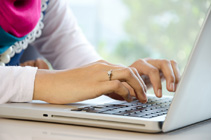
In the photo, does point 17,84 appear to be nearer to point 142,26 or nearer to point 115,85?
point 115,85

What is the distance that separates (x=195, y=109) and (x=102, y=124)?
0.44 feet

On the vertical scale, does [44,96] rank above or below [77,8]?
below

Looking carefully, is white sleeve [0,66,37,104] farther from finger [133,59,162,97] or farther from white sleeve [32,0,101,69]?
white sleeve [32,0,101,69]

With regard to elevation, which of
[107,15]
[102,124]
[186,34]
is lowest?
[102,124]

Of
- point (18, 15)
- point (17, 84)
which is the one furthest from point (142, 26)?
point (17, 84)

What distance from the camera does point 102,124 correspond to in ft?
1.69

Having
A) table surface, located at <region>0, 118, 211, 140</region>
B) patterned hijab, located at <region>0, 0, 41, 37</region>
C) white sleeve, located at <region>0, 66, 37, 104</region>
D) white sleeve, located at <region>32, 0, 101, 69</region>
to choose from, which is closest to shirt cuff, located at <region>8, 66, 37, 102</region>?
white sleeve, located at <region>0, 66, 37, 104</region>

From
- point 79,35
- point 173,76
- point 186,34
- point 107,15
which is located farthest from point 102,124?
point 107,15

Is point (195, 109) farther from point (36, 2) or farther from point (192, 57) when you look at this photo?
point (36, 2)

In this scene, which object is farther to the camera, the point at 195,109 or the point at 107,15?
the point at 107,15

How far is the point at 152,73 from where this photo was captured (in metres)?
0.74

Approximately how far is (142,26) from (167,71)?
3127 mm

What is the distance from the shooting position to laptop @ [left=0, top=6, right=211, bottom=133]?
454 mm

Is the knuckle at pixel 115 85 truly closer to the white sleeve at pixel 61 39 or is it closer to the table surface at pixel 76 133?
the table surface at pixel 76 133
